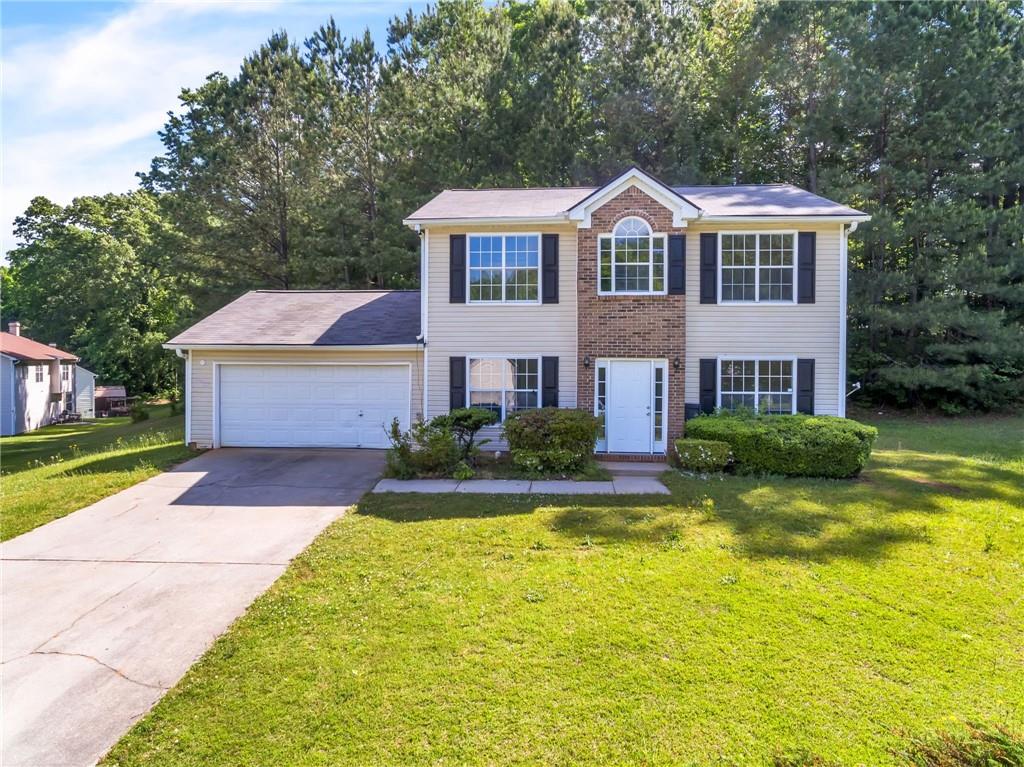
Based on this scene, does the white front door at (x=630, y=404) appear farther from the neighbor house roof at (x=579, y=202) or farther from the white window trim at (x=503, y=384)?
the neighbor house roof at (x=579, y=202)

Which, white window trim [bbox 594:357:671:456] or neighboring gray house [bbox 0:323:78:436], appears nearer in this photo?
white window trim [bbox 594:357:671:456]

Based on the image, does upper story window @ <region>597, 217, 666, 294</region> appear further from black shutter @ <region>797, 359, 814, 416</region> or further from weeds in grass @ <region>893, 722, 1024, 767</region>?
weeds in grass @ <region>893, 722, 1024, 767</region>

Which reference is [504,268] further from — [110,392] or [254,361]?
[110,392]

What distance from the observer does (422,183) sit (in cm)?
2286

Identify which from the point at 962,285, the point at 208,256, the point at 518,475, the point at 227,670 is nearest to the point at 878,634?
the point at 227,670

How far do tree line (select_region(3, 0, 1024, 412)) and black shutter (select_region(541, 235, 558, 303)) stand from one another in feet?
34.7

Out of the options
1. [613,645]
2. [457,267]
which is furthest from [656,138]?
[613,645]

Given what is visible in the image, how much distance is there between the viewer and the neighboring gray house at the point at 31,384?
27531 millimetres

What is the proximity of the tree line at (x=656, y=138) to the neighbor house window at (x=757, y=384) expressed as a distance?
30.1ft

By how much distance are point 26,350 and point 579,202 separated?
32400mm

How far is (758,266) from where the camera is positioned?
38.8 feet

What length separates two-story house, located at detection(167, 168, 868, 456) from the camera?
11.7 m

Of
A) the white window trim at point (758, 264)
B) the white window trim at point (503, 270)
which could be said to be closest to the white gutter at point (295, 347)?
the white window trim at point (503, 270)

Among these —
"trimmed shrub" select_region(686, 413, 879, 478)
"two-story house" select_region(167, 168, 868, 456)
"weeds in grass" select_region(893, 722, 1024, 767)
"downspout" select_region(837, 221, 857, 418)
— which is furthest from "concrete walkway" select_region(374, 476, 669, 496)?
"weeds in grass" select_region(893, 722, 1024, 767)
